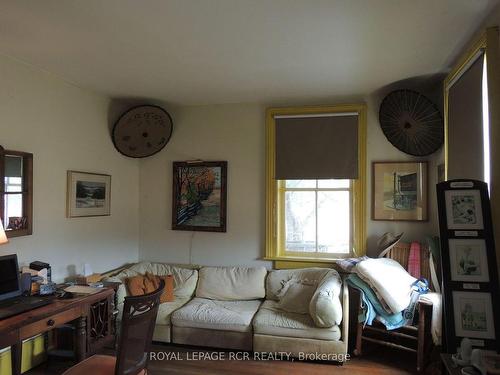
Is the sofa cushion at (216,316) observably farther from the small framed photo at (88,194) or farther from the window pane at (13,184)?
the window pane at (13,184)

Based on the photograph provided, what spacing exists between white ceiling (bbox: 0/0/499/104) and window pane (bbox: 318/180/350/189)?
108 cm

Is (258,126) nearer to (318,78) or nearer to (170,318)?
(318,78)

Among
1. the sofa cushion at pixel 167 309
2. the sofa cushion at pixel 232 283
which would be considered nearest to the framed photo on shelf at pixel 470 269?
the sofa cushion at pixel 232 283

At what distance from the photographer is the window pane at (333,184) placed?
13.6ft

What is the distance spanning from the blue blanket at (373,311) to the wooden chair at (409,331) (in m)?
0.10

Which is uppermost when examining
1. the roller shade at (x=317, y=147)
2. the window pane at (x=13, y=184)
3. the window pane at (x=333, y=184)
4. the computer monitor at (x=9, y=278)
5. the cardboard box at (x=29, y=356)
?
the roller shade at (x=317, y=147)

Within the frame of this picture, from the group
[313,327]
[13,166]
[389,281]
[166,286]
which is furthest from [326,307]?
[13,166]

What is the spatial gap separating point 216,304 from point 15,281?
190 centimetres

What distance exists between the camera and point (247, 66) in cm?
316

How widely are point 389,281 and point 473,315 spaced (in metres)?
1.02

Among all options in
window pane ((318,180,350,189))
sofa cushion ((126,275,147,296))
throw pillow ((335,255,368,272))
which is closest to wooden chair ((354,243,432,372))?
throw pillow ((335,255,368,272))

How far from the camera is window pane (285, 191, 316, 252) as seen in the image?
4223 millimetres

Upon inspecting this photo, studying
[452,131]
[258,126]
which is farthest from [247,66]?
[452,131]

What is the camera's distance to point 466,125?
2643mm
